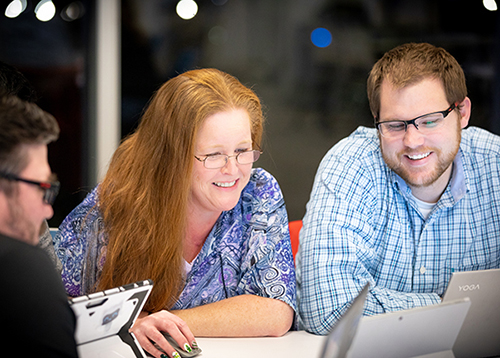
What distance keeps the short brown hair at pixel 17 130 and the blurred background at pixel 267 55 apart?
263 cm

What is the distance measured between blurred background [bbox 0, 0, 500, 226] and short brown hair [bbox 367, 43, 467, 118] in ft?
5.35

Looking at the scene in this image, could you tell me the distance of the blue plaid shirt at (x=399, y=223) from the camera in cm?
176

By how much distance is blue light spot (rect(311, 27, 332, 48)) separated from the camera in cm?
352

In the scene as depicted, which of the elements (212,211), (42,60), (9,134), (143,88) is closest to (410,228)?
(212,211)

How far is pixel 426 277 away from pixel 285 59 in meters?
2.14

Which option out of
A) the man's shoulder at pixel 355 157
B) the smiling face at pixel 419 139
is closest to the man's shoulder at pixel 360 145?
the man's shoulder at pixel 355 157

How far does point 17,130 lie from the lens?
82 centimetres

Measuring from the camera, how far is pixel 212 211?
1.77m

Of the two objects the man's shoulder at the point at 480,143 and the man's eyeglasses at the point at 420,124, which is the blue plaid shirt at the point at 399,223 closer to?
the man's shoulder at the point at 480,143

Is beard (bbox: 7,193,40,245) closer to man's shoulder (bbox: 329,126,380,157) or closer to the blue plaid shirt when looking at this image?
the blue plaid shirt

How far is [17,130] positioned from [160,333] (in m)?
0.73

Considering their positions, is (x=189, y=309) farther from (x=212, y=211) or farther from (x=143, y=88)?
(x=143, y=88)

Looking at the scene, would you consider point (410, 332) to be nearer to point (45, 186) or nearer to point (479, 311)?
point (479, 311)

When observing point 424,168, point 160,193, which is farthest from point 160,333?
point 424,168
